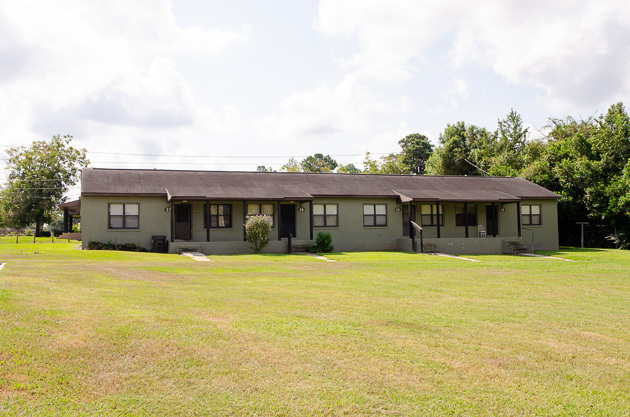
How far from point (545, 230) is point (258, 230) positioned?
1727cm

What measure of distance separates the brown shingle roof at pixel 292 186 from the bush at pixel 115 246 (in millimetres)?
2290

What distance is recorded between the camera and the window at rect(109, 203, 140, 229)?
79.7ft

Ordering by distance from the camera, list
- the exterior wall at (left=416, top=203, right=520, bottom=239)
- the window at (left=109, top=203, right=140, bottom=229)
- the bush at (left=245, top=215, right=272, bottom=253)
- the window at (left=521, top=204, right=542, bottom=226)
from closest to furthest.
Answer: the bush at (left=245, top=215, right=272, bottom=253)
the window at (left=109, top=203, right=140, bottom=229)
the exterior wall at (left=416, top=203, right=520, bottom=239)
the window at (left=521, top=204, right=542, bottom=226)

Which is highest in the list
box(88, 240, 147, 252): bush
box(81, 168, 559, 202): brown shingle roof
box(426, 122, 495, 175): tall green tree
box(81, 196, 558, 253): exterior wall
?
box(426, 122, 495, 175): tall green tree

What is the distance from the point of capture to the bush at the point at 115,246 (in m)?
23.5

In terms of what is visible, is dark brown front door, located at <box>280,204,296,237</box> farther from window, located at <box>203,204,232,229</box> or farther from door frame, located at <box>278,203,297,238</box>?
window, located at <box>203,204,232,229</box>

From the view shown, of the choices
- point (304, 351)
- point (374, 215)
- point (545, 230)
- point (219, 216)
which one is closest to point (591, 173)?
point (545, 230)

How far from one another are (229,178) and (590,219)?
21.9 m

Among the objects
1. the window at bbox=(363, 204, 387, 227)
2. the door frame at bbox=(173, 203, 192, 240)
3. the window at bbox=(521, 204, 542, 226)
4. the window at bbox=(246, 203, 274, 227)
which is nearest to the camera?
the door frame at bbox=(173, 203, 192, 240)

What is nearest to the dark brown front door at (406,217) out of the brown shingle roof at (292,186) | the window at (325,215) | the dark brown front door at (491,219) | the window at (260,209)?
the brown shingle roof at (292,186)

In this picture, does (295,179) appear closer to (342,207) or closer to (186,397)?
(342,207)

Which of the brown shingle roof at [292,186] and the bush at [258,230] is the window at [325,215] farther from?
the bush at [258,230]

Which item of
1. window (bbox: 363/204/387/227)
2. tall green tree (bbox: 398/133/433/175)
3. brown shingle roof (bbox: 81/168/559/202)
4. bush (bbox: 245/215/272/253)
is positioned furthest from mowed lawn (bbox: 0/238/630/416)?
tall green tree (bbox: 398/133/433/175)

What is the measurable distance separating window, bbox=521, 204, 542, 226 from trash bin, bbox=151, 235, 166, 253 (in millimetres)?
19799
